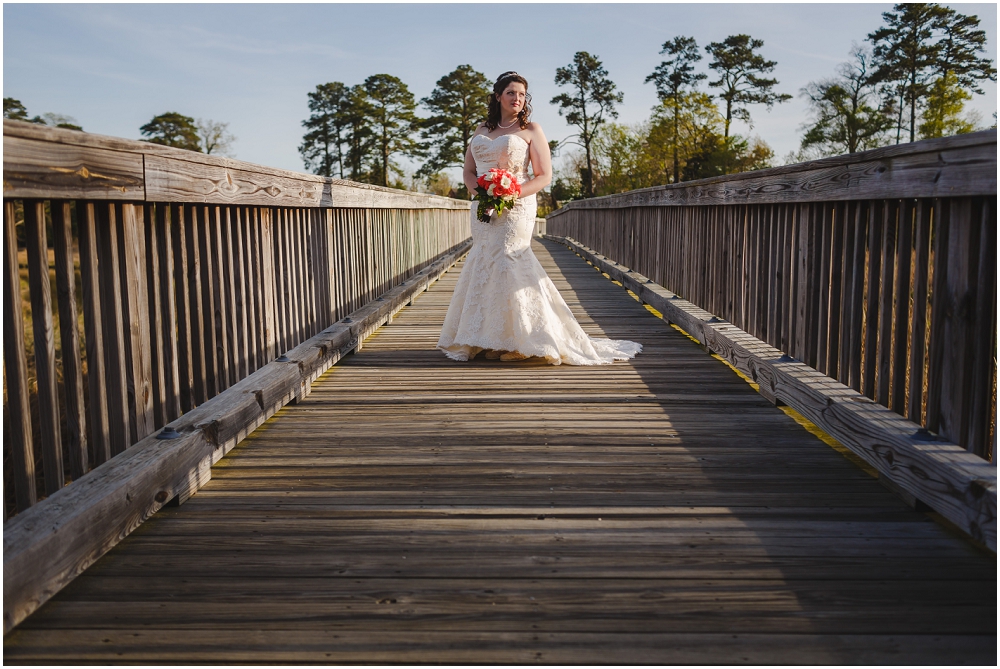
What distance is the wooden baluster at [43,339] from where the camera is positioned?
87.9 inches

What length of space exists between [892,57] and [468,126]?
24299 millimetres

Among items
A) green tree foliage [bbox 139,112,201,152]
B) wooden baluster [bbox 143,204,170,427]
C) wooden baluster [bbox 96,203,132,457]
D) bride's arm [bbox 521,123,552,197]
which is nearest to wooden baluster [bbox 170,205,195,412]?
wooden baluster [bbox 143,204,170,427]

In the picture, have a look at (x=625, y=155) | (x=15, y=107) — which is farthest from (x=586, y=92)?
(x=15, y=107)

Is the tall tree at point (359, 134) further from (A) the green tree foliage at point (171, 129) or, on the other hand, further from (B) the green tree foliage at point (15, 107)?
(B) the green tree foliage at point (15, 107)

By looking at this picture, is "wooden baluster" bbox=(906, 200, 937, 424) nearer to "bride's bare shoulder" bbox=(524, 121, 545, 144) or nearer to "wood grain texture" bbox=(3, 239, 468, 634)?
"wood grain texture" bbox=(3, 239, 468, 634)

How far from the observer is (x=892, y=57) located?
40906 mm

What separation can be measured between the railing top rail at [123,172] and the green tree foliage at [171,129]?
41.2 metres

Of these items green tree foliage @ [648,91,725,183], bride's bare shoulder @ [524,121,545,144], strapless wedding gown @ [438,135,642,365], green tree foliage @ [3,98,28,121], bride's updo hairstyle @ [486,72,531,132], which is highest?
green tree foliage @ [648,91,725,183]

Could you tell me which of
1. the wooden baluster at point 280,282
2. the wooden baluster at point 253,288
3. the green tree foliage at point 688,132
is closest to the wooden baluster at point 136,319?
the wooden baluster at point 253,288

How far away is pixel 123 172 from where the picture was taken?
2645 millimetres

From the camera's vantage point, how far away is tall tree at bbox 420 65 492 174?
50.7 meters

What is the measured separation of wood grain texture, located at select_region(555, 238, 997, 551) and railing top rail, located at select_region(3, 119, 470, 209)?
109 inches

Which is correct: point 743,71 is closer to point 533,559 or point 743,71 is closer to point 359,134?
point 359,134

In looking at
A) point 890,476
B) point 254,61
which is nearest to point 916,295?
point 890,476
